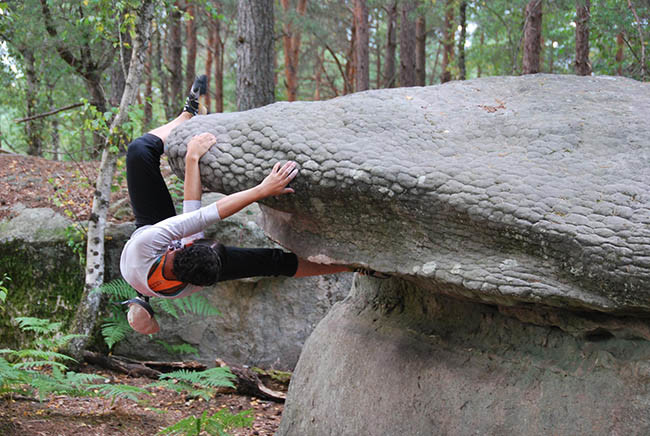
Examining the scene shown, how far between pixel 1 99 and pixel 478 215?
503 inches

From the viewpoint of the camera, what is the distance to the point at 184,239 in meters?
3.66

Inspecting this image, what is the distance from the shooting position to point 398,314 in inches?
156

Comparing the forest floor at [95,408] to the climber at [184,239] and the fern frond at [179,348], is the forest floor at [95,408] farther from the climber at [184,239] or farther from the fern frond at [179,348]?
the climber at [184,239]

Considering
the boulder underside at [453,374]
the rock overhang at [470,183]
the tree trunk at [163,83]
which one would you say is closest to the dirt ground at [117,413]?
the boulder underside at [453,374]

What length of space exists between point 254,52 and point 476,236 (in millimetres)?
5165

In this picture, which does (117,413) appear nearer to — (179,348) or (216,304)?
(179,348)

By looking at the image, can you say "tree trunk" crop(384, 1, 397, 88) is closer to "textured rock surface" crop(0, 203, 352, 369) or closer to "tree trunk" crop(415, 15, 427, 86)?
"tree trunk" crop(415, 15, 427, 86)

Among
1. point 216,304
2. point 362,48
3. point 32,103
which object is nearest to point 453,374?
point 216,304

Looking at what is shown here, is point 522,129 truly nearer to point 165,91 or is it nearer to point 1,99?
point 165,91

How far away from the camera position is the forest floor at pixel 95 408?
4113mm

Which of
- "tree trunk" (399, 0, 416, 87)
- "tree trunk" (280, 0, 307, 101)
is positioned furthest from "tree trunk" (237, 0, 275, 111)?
"tree trunk" (280, 0, 307, 101)

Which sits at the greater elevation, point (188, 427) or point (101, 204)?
point (101, 204)

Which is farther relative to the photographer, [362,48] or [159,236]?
[362,48]

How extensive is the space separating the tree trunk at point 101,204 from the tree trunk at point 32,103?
17.6ft
